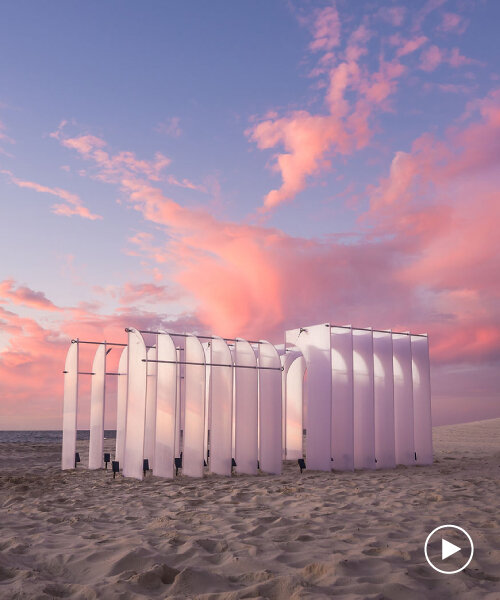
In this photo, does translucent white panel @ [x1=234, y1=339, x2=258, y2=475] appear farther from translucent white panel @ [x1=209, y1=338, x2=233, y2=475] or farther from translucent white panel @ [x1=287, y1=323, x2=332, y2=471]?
translucent white panel @ [x1=287, y1=323, x2=332, y2=471]

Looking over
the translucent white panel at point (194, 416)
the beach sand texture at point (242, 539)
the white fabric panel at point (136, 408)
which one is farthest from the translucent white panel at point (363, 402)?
the white fabric panel at point (136, 408)

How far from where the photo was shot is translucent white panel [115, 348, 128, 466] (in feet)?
47.2

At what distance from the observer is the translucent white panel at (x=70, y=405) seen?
13.8m

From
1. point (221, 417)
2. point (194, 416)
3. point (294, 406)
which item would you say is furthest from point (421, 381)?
point (194, 416)

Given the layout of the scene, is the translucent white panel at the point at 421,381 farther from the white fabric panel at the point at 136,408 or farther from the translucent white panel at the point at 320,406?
the white fabric panel at the point at 136,408

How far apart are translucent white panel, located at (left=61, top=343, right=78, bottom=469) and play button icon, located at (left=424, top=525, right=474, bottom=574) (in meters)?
10.3

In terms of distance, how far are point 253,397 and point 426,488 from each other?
453cm

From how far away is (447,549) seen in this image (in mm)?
4926

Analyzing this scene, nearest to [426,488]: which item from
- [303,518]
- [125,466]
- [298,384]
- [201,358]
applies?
[303,518]

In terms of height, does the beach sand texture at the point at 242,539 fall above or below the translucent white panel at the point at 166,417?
below

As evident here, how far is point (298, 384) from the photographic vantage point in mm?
16766

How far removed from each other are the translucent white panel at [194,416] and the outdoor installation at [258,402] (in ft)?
0.07

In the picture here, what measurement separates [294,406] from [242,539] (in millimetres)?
11736

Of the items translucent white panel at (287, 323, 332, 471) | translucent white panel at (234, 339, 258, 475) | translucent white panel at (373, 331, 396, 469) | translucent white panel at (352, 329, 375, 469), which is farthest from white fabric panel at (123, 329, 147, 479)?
translucent white panel at (373, 331, 396, 469)
